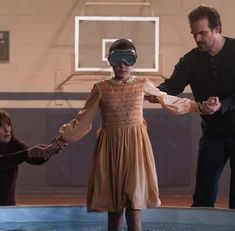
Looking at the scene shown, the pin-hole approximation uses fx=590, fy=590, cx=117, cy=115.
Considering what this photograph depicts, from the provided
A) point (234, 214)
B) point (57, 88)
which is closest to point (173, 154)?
point (57, 88)

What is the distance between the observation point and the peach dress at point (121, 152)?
2.21 m

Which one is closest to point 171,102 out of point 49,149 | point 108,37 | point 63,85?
point 49,149

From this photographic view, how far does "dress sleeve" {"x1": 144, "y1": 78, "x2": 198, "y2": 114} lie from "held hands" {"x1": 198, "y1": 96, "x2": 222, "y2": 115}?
0.06m

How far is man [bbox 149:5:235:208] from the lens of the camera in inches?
97.1

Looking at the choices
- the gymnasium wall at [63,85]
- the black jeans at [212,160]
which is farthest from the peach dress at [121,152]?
the gymnasium wall at [63,85]

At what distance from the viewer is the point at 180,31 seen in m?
5.63

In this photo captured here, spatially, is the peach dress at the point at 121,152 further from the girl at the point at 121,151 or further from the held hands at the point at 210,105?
the held hands at the point at 210,105

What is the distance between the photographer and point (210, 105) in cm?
237

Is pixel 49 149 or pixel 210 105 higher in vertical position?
pixel 210 105

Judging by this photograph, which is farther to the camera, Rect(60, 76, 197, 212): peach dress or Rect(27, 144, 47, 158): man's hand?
Rect(27, 144, 47, 158): man's hand

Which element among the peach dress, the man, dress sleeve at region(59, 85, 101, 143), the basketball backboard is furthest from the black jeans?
the basketball backboard

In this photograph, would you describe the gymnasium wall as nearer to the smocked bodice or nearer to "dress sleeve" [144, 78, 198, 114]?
"dress sleeve" [144, 78, 198, 114]

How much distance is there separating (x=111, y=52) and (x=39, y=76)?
3.51 metres

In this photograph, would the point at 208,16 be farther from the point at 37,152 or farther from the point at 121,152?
the point at 37,152
